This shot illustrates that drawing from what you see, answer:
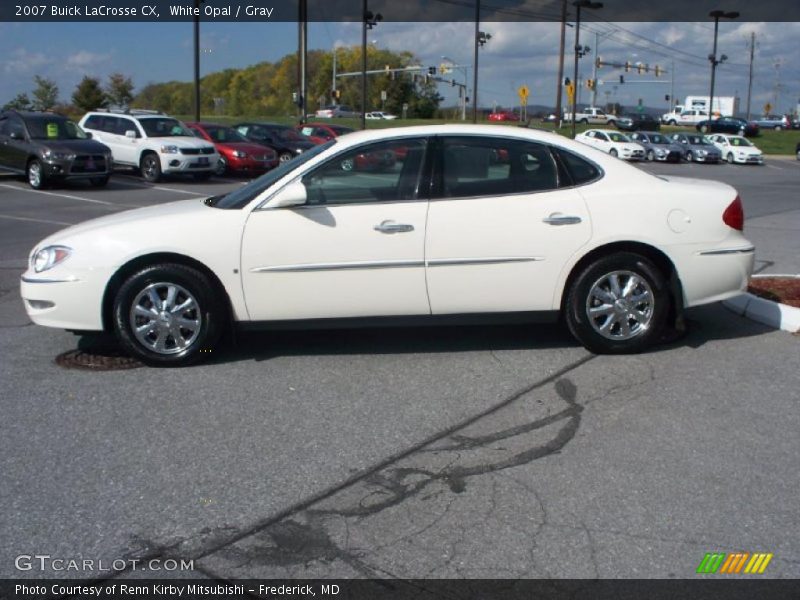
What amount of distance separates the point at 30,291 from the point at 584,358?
386 cm

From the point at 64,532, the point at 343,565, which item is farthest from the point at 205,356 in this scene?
the point at 343,565

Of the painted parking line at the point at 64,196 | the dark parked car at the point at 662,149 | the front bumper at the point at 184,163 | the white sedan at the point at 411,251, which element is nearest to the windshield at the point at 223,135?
the front bumper at the point at 184,163

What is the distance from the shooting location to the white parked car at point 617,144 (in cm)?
4141

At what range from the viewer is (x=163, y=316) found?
6.16 m

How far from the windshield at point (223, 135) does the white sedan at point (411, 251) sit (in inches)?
798

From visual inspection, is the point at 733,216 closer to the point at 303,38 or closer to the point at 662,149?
the point at 662,149

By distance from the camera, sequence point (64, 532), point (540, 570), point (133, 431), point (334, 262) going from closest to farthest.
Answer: point (540, 570), point (64, 532), point (133, 431), point (334, 262)

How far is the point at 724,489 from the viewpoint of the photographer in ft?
14.1

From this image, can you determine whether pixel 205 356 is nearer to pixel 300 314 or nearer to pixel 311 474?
pixel 300 314

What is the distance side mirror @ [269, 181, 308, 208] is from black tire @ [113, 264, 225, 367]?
0.70 meters

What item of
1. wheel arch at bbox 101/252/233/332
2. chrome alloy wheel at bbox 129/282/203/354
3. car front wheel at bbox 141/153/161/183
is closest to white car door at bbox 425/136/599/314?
wheel arch at bbox 101/252/233/332

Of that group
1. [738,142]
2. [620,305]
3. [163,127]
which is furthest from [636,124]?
[620,305]

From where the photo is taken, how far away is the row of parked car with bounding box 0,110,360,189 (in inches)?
784

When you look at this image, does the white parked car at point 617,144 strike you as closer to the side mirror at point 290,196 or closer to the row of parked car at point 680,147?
the row of parked car at point 680,147
